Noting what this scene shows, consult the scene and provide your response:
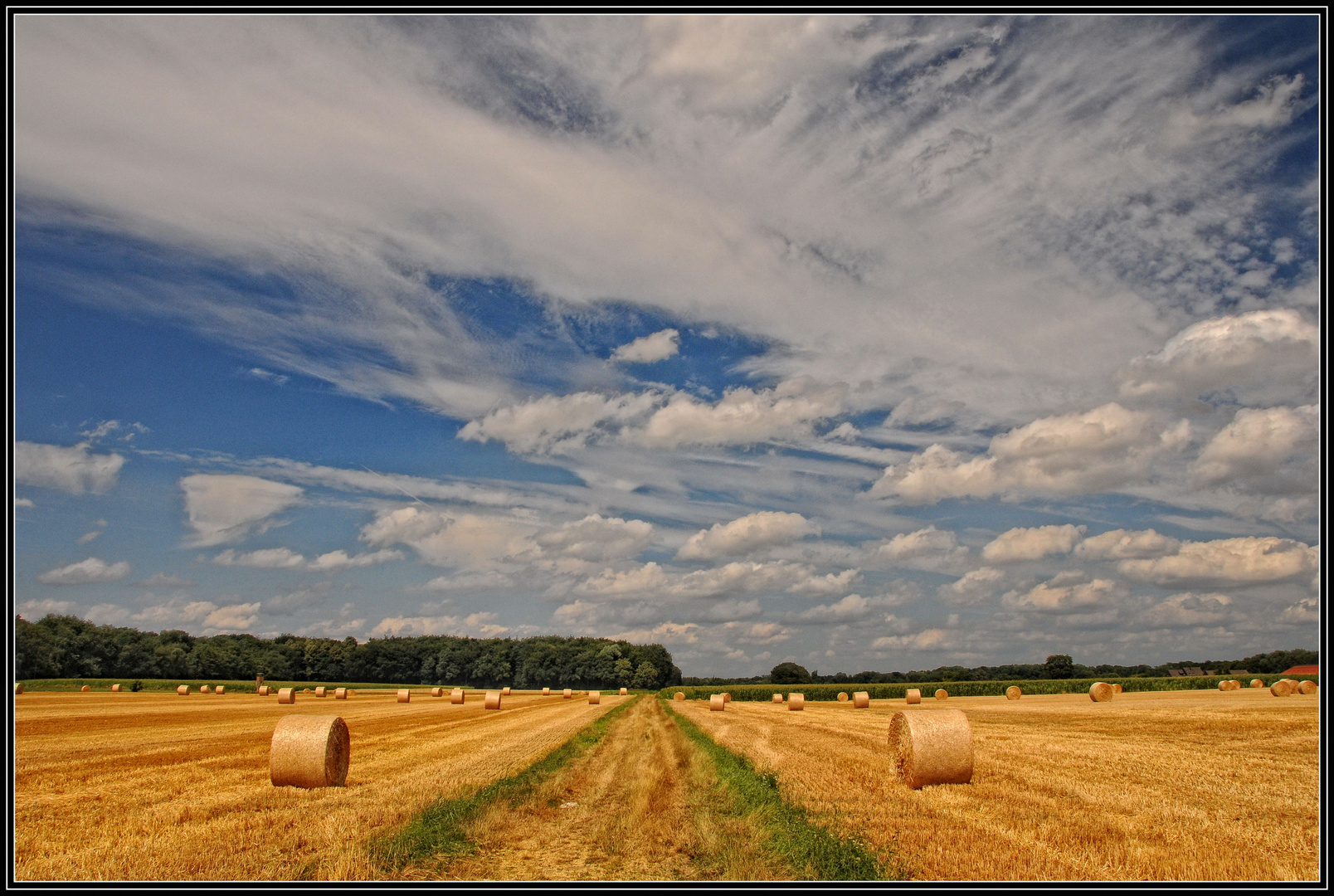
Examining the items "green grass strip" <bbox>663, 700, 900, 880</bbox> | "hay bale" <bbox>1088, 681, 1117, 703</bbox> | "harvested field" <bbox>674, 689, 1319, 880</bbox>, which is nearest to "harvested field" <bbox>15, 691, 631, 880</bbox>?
"green grass strip" <bbox>663, 700, 900, 880</bbox>

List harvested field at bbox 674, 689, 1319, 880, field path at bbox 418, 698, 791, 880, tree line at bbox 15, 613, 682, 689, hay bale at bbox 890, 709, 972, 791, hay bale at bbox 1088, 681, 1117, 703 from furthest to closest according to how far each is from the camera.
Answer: tree line at bbox 15, 613, 682, 689 < hay bale at bbox 1088, 681, 1117, 703 < hay bale at bbox 890, 709, 972, 791 < field path at bbox 418, 698, 791, 880 < harvested field at bbox 674, 689, 1319, 880

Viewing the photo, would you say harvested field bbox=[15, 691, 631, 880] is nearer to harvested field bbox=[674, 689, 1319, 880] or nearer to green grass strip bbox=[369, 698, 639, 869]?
green grass strip bbox=[369, 698, 639, 869]

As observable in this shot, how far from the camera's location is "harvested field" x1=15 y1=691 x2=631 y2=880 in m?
9.23

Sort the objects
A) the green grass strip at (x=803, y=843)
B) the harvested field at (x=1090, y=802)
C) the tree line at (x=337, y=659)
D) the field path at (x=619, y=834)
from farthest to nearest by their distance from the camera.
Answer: the tree line at (x=337, y=659) → the field path at (x=619, y=834) → the green grass strip at (x=803, y=843) → the harvested field at (x=1090, y=802)

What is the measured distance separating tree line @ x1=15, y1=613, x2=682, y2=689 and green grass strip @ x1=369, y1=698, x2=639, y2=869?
93605 mm

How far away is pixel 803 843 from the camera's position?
32.6 ft

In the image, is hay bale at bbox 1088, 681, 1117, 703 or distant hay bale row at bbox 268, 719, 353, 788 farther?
hay bale at bbox 1088, 681, 1117, 703

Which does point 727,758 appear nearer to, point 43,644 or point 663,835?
point 663,835

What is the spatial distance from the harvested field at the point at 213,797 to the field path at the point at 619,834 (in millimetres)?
1427

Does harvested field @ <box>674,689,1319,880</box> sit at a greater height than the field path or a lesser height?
greater

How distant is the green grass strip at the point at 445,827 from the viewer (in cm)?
974

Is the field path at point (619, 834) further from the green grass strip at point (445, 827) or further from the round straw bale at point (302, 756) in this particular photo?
the round straw bale at point (302, 756)

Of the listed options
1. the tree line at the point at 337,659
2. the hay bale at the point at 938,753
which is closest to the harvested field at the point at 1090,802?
the hay bale at the point at 938,753

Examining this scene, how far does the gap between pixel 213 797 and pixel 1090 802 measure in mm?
14436
